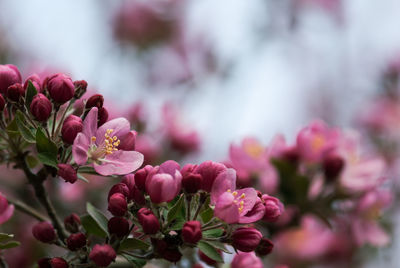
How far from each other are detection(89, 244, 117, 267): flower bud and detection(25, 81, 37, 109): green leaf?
362 millimetres

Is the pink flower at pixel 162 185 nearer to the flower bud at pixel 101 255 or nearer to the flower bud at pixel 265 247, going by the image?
the flower bud at pixel 101 255

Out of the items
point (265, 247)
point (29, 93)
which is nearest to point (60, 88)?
point (29, 93)

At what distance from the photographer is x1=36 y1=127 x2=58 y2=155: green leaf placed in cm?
116

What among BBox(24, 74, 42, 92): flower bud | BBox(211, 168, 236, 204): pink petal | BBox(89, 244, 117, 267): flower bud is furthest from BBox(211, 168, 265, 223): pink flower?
BBox(24, 74, 42, 92): flower bud

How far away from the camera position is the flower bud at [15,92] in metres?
1.18

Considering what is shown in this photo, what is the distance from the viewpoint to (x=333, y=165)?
6.77ft

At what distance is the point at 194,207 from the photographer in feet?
4.04

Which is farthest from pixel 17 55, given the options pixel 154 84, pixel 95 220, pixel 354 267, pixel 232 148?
pixel 95 220

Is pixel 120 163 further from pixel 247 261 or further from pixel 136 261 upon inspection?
pixel 247 261

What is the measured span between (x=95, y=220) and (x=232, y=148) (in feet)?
3.15

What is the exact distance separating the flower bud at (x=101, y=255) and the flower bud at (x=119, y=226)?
6 centimetres

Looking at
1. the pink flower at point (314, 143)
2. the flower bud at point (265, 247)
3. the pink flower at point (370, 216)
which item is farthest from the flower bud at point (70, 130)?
the pink flower at point (370, 216)

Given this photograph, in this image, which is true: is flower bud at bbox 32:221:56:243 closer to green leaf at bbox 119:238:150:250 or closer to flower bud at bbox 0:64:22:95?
green leaf at bbox 119:238:150:250

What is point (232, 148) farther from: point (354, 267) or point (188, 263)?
point (354, 267)
